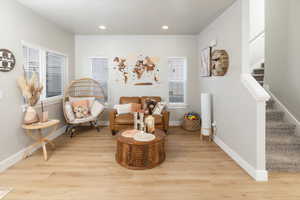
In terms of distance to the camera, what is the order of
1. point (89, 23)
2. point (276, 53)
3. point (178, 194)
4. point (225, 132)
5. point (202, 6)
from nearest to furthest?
point (178, 194) < point (202, 6) < point (225, 132) < point (276, 53) < point (89, 23)

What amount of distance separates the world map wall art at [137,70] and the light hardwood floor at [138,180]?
7.45ft

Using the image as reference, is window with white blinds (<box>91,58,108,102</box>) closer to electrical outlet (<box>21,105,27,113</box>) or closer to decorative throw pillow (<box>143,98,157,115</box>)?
decorative throw pillow (<box>143,98,157,115</box>)

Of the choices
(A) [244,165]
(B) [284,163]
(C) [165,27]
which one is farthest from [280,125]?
(C) [165,27]

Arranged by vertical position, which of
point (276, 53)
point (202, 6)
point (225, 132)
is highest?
point (202, 6)

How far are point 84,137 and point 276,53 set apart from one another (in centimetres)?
457

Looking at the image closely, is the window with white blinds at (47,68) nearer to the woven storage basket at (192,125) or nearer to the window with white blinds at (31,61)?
the window with white blinds at (31,61)

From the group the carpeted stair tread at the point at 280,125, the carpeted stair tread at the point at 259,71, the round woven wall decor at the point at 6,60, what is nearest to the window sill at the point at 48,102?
the round woven wall decor at the point at 6,60

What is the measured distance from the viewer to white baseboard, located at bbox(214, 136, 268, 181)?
211 centimetres

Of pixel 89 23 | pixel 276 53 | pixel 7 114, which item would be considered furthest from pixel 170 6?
pixel 7 114

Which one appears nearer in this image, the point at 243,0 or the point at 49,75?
the point at 243,0

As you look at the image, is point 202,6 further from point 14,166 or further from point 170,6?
point 14,166

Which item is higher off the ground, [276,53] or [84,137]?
[276,53]

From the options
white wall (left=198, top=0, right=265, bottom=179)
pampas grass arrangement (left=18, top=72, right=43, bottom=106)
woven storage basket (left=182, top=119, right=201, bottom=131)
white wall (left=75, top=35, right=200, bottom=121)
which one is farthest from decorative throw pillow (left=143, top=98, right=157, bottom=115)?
pampas grass arrangement (left=18, top=72, right=43, bottom=106)

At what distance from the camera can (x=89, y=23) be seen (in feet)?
12.0
